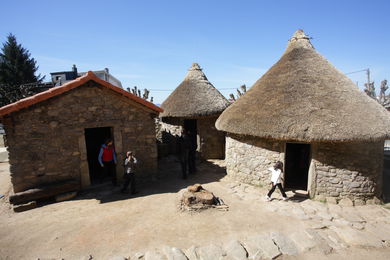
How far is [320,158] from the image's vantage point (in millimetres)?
6750

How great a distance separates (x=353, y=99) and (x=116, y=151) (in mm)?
8636

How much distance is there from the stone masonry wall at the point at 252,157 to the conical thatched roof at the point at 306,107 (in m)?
0.62

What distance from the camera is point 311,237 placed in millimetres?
4992

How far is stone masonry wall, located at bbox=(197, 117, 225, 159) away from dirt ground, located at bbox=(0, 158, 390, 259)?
4.44 meters

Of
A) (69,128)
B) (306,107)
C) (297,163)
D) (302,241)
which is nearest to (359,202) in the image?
(302,241)

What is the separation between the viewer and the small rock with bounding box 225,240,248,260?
4.40 meters

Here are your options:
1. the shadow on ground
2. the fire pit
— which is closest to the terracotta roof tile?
the shadow on ground

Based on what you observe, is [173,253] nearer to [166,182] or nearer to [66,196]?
[166,182]

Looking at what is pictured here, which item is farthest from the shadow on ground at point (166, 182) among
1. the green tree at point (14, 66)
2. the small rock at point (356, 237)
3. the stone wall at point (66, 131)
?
the green tree at point (14, 66)

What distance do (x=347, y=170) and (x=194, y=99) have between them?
800 cm

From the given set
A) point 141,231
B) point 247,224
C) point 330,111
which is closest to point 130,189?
point 141,231

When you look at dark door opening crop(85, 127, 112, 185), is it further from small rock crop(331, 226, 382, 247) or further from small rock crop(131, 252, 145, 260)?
small rock crop(331, 226, 382, 247)

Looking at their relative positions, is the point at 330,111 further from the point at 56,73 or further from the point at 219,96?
the point at 56,73

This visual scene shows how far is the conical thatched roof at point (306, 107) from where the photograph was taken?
6.39 metres
